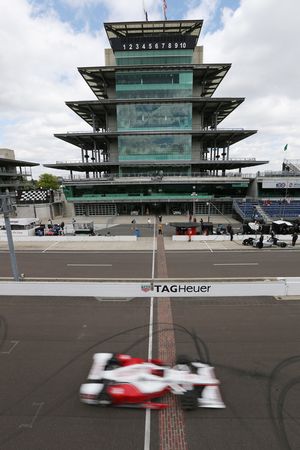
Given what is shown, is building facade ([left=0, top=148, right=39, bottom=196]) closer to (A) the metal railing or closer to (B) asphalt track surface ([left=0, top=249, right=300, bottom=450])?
(A) the metal railing

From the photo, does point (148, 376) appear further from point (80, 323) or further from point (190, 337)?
point (80, 323)

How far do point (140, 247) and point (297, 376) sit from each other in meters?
18.7

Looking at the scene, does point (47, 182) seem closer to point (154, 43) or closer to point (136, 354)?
point (154, 43)

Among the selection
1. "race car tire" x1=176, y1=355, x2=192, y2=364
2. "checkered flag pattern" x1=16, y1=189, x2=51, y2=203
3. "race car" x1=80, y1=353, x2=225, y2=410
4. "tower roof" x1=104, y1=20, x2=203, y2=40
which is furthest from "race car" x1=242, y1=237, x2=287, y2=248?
"tower roof" x1=104, y1=20, x2=203, y2=40

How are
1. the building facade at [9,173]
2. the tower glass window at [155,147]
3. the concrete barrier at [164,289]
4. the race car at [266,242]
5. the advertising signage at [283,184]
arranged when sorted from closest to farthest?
the concrete barrier at [164,289] → the race car at [266,242] → the advertising signage at [283,184] → the tower glass window at [155,147] → the building facade at [9,173]

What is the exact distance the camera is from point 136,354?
845 cm

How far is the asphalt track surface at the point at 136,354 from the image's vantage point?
5.60 metres

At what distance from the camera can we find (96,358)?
7652mm

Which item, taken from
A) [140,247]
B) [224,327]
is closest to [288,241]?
[140,247]

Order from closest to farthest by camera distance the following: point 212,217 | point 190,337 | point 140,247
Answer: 1. point 190,337
2. point 140,247
3. point 212,217

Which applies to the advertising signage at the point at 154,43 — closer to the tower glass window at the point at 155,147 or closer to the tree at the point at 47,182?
the tower glass window at the point at 155,147

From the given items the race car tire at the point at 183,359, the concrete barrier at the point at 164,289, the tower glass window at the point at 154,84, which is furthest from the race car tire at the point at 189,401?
the tower glass window at the point at 154,84

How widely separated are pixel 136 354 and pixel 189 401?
262 cm

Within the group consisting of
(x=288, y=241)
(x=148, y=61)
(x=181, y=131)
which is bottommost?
(x=288, y=241)
